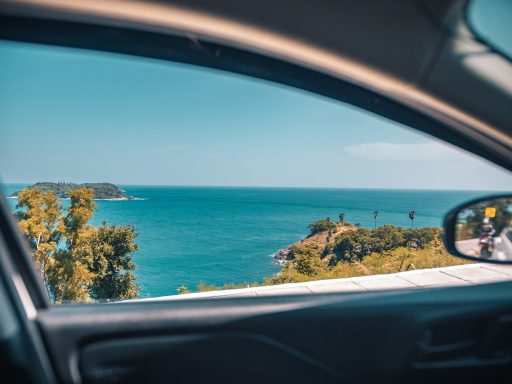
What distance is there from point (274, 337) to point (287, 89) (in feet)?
3.50

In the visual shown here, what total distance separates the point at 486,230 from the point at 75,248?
472cm

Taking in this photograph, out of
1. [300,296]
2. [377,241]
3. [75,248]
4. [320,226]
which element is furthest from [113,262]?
[320,226]

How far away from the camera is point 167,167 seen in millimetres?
5453

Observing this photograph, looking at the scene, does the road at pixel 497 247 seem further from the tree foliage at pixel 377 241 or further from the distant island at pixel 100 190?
the tree foliage at pixel 377 241

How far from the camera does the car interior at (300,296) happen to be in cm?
109

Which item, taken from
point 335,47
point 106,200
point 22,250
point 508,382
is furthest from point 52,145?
point 508,382

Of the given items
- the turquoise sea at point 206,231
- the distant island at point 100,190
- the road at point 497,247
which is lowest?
the turquoise sea at point 206,231

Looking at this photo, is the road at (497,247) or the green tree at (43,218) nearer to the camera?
the road at (497,247)

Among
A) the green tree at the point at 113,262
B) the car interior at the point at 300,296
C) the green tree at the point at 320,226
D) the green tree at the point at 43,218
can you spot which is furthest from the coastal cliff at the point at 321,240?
the car interior at the point at 300,296

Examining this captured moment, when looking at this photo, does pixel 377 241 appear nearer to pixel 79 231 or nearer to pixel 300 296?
pixel 79 231

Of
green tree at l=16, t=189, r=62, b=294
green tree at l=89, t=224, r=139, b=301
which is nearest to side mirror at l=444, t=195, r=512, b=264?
green tree at l=16, t=189, r=62, b=294

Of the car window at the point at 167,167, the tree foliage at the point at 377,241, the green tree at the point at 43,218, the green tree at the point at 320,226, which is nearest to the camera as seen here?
the car window at the point at 167,167

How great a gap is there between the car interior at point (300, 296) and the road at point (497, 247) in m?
0.05

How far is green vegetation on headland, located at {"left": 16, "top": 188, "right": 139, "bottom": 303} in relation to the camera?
257cm
